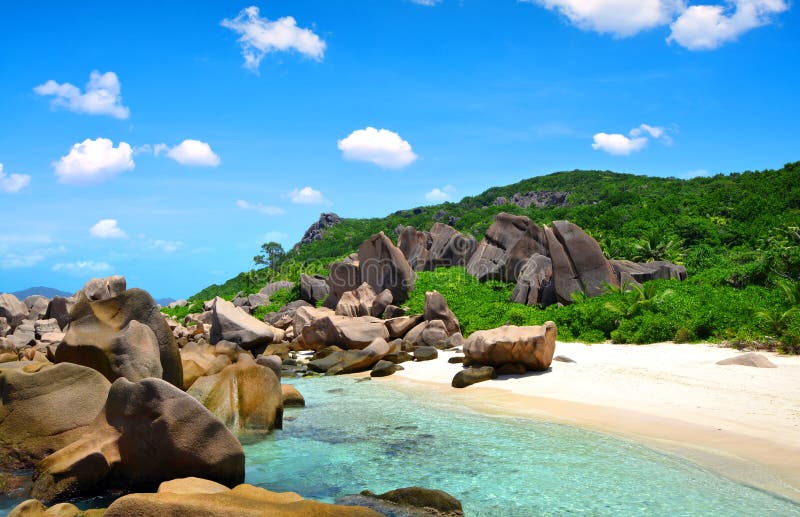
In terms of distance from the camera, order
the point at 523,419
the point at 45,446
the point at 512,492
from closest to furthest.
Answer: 1. the point at 512,492
2. the point at 45,446
3. the point at 523,419

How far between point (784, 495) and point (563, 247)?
602 inches

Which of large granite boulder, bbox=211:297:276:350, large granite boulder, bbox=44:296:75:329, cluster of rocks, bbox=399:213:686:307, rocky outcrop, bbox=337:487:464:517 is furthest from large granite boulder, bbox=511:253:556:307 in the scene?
large granite boulder, bbox=44:296:75:329

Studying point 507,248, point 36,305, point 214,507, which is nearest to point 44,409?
point 214,507

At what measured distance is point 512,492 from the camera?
259 inches

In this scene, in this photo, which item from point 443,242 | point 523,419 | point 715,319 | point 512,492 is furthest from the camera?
point 443,242

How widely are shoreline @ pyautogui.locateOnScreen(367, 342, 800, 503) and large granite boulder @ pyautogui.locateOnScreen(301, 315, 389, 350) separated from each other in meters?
4.26

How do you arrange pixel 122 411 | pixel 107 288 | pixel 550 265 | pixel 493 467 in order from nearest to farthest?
pixel 122 411 < pixel 493 467 < pixel 107 288 < pixel 550 265

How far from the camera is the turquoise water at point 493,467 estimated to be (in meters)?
6.14

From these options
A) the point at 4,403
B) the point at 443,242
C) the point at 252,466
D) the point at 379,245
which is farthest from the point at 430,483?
the point at 443,242

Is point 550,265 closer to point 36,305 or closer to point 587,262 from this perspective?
point 587,262

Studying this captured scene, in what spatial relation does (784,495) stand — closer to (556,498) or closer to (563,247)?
(556,498)

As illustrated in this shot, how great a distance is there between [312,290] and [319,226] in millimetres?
63030

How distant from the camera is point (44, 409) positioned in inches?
305

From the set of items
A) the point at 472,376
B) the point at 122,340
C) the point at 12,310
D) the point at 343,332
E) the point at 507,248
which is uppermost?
the point at 507,248
